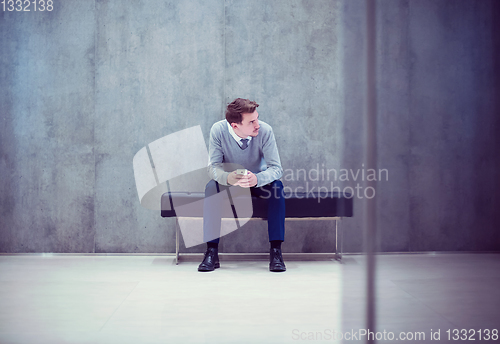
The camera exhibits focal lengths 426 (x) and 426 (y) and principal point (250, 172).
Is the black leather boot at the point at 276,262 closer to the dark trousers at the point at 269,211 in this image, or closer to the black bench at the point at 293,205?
the dark trousers at the point at 269,211

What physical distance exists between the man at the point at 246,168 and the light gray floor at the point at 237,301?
17 centimetres

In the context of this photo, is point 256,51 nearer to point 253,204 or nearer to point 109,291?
point 253,204

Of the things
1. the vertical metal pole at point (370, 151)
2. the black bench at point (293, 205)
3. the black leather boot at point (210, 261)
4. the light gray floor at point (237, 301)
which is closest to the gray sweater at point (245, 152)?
the black bench at point (293, 205)

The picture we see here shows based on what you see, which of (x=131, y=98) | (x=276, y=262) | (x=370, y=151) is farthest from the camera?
(x=131, y=98)

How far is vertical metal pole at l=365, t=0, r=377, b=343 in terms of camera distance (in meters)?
0.75

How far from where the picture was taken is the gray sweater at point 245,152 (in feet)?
8.84

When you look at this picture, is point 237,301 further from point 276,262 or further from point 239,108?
point 239,108

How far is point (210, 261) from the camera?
2.51 meters

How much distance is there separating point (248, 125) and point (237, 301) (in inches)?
47.6

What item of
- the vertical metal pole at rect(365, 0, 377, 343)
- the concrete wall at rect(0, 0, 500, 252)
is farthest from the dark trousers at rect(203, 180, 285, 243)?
the vertical metal pole at rect(365, 0, 377, 343)

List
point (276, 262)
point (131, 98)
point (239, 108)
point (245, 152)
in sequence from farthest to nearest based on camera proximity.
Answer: point (131, 98) < point (245, 152) < point (239, 108) < point (276, 262)

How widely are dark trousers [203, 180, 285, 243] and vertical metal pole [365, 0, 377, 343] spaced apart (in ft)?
5.87

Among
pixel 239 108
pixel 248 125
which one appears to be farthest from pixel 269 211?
pixel 239 108

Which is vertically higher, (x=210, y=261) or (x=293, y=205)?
(x=293, y=205)
